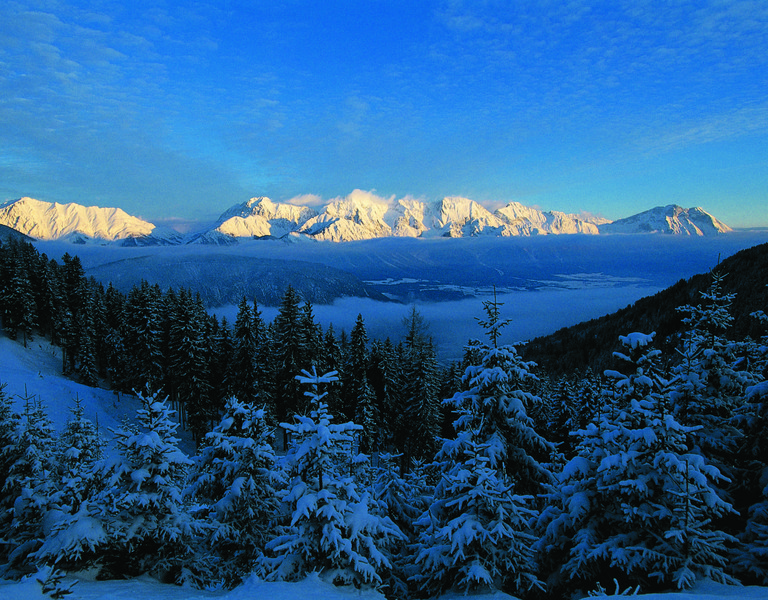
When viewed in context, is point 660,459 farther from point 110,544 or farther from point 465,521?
point 110,544

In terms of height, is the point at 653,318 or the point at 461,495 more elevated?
the point at 461,495

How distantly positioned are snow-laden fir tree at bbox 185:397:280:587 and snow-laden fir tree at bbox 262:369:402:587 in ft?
8.42

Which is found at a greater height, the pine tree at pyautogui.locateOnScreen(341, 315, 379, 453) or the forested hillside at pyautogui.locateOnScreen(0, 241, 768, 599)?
the forested hillside at pyautogui.locateOnScreen(0, 241, 768, 599)

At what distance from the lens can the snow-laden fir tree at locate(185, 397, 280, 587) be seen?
11375 mm

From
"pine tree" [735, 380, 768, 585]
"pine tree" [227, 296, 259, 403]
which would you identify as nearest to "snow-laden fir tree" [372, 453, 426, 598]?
"pine tree" [735, 380, 768, 585]

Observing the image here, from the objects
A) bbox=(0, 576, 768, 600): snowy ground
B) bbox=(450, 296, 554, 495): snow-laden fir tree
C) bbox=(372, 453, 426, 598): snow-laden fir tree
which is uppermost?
bbox=(450, 296, 554, 495): snow-laden fir tree

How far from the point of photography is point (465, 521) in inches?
355

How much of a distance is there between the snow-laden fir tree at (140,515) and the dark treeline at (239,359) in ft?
62.3

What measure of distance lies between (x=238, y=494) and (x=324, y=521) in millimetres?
3698

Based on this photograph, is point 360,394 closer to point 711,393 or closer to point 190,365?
point 190,365

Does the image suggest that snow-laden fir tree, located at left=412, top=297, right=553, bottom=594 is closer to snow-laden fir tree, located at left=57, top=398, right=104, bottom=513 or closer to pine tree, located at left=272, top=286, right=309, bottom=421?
snow-laden fir tree, located at left=57, top=398, right=104, bottom=513

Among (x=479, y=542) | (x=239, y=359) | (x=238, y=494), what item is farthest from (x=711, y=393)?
Answer: (x=239, y=359)

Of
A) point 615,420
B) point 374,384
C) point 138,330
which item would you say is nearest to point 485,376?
point 615,420

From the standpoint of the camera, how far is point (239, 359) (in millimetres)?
38188
